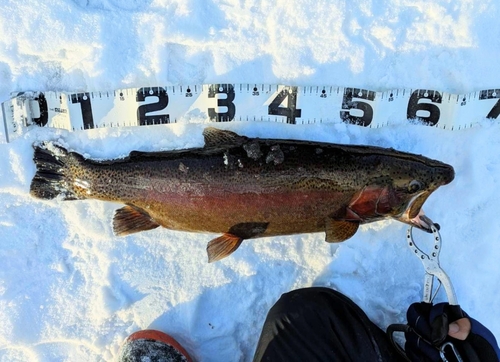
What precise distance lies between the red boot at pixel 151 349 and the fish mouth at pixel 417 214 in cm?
190

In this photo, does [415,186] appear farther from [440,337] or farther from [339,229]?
[440,337]

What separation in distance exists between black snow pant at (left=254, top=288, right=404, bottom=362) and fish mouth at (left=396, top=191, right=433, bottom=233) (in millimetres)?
760

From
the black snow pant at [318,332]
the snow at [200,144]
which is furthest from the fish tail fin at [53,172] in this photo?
the black snow pant at [318,332]

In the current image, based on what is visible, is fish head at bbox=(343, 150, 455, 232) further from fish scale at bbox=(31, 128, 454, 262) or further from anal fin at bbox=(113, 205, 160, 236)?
anal fin at bbox=(113, 205, 160, 236)

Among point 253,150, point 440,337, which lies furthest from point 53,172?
point 440,337

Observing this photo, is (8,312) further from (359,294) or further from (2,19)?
(359,294)

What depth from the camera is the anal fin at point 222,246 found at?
3014 millimetres

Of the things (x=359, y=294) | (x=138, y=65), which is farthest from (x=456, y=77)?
(x=138, y=65)

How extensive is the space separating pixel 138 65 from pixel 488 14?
2.54m

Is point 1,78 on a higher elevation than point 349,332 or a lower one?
higher

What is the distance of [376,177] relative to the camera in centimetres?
277

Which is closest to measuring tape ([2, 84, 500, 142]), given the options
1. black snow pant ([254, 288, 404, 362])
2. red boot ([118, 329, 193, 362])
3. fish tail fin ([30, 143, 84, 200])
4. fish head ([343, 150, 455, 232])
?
fish tail fin ([30, 143, 84, 200])

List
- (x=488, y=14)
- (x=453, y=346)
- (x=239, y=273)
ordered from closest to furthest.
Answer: (x=453, y=346)
(x=488, y=14)
(x=239, y=273)

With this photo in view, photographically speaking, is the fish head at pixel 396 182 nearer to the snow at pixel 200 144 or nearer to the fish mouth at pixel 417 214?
the fish mouth at pixel 417 214
